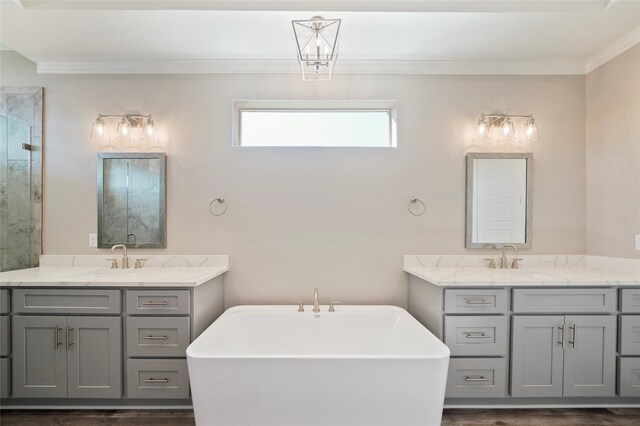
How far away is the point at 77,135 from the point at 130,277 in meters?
1.43

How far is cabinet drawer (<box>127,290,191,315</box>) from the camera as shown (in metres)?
2.19

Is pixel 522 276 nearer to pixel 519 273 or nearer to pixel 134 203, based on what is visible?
pixel 519 273

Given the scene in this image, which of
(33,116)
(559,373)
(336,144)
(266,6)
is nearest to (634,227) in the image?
(559,373)

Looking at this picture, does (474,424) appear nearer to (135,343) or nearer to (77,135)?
(135,343)

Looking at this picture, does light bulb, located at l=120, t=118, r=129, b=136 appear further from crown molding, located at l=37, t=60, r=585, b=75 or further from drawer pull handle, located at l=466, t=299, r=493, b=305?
drawer pull handle, located at l=466, t=299, r=493, b=305

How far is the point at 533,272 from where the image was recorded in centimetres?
258

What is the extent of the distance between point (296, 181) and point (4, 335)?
7.35ft

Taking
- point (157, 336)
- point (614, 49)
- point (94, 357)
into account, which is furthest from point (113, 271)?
point (614, 49)

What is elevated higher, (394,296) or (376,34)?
(376,34)

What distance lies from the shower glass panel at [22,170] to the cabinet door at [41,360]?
875 millimetres

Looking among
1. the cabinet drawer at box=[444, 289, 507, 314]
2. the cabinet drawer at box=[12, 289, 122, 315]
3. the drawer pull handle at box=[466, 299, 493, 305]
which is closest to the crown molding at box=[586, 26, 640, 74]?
the cabinet drawer at box=[444, 289, 507, 314]

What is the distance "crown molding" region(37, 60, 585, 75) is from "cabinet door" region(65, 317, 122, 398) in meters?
2.01

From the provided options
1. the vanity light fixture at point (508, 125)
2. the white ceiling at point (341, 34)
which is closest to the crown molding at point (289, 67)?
the white ceiling at point (341, 34)

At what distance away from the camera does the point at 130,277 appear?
2303 millimetres
